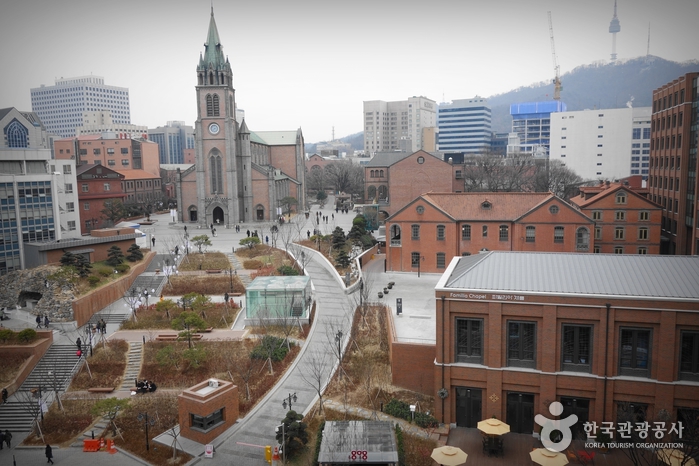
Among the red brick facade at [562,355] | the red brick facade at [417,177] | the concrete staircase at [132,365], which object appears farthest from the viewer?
the red brick facade at [417,177]

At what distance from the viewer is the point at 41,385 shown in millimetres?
30375

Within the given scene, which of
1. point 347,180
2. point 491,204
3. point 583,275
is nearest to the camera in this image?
point 583,275

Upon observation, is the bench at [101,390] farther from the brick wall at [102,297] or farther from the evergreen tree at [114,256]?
the evergreen tree at [114,256]

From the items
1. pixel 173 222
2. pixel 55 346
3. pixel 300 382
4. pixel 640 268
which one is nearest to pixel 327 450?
pixel 300 382

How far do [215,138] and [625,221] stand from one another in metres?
47.1

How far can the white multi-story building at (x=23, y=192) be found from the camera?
4465cm

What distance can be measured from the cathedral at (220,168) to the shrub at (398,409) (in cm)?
4825

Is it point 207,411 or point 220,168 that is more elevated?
point 220,168

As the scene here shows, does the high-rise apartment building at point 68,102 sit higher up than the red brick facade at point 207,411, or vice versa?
the high-rise apartment building at point 68,102

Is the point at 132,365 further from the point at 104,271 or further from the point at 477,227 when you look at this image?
the point at 477,227

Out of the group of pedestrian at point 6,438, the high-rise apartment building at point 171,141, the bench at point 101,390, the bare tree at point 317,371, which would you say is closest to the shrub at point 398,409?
the bare tree at point 317,371

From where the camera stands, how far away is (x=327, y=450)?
20.5 metres

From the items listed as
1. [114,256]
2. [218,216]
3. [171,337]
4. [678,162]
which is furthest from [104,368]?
[678,162]

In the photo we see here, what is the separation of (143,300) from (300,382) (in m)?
16.7
